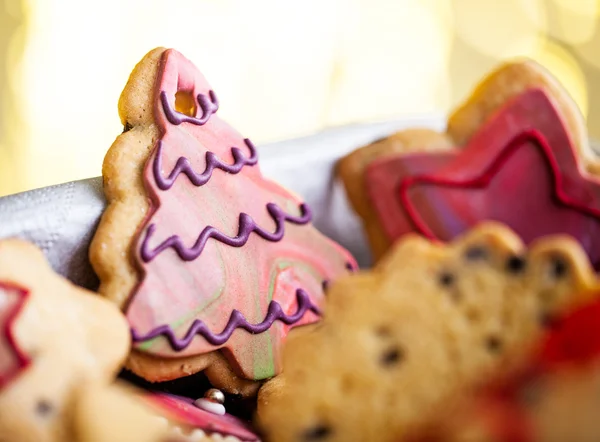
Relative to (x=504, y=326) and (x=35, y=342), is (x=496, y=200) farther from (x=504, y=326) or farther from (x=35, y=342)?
(x=35, y=342)

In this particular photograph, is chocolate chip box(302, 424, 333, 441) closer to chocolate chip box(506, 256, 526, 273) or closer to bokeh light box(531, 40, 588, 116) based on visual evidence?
chocolate chip box(506, 256, 526, 273)

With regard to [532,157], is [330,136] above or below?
below

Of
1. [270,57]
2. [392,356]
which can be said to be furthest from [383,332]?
[270,57]

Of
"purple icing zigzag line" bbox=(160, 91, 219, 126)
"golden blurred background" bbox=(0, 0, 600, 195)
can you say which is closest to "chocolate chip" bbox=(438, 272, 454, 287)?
"purple icing zigzag line" bbox=(160, 91, 219, 126)

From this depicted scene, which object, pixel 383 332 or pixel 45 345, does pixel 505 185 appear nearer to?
pixel 383 332

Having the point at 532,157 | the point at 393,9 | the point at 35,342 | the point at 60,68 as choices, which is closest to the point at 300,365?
the point at 35,342
